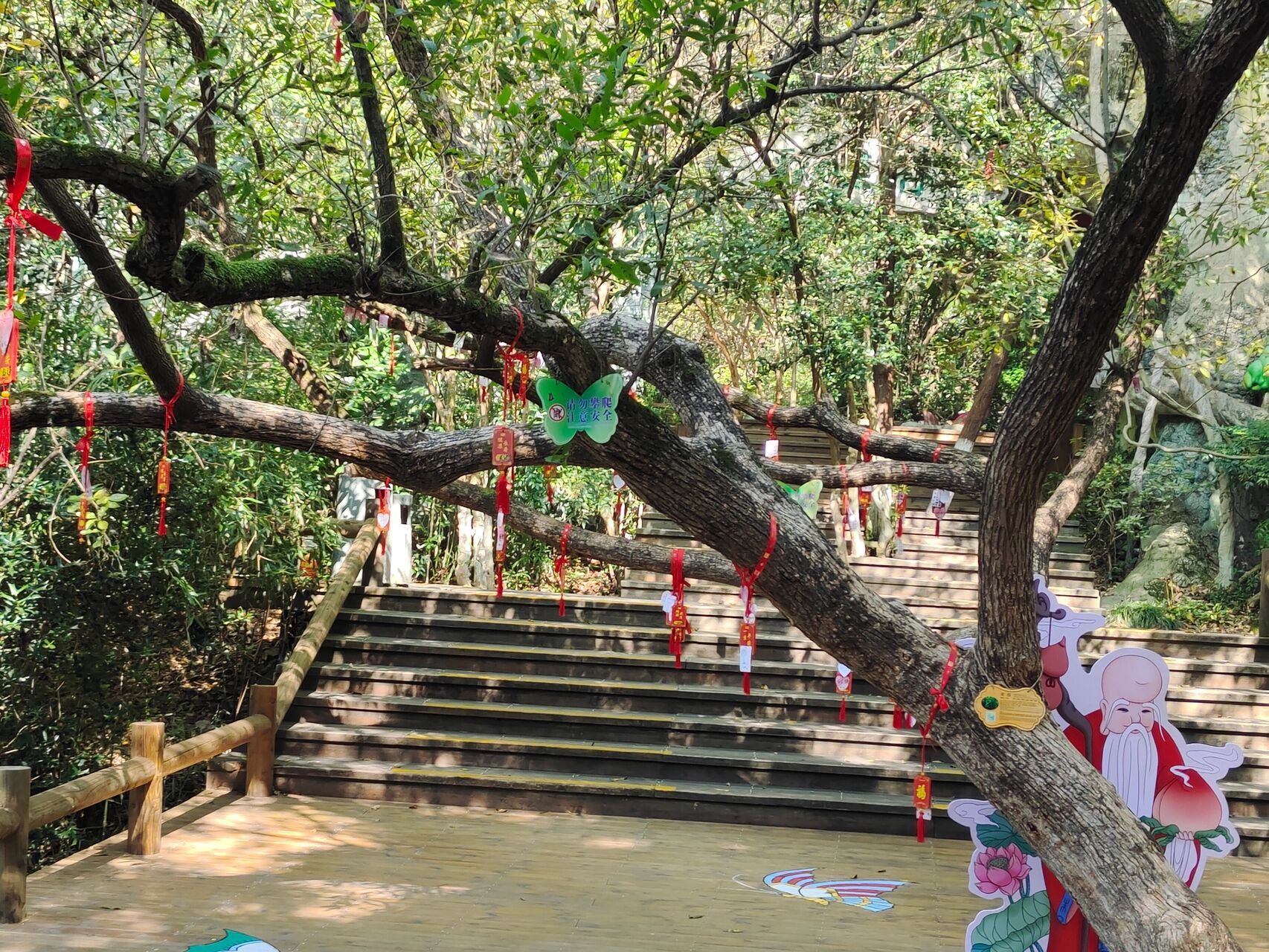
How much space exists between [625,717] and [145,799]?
2725 mm

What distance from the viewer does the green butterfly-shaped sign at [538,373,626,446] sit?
10.8ft

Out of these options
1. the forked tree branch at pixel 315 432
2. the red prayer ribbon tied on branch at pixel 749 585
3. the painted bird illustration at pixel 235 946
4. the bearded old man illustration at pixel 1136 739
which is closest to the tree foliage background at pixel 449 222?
the forked tree branch at pixel 315 432

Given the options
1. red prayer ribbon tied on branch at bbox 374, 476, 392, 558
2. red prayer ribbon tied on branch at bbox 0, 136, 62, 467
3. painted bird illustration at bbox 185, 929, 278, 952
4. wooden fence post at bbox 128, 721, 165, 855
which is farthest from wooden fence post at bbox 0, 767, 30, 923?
red prayer ribbon tied on branch at bbox 374, 476, 392, 558

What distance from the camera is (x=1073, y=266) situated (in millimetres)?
2879

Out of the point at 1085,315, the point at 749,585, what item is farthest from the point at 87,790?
the point at 1085,315

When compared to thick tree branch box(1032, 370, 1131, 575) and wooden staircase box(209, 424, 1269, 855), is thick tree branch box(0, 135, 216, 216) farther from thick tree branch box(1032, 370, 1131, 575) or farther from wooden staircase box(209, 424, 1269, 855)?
wooden staircase box(209, 424, 1269, 855)

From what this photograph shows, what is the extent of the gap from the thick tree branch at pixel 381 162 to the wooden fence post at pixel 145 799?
3.00m

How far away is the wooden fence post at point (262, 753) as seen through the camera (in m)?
6.43

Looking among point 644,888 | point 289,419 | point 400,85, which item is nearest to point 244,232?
point 400,85

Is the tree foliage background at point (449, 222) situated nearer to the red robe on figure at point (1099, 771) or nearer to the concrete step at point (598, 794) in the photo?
the concrete step at point (598, 794)

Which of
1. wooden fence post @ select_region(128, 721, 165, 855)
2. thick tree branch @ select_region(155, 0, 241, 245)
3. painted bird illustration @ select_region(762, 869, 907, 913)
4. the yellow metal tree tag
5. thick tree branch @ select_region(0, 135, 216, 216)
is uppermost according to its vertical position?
thick tree branch @ select_region(155, 0, 241, 245)

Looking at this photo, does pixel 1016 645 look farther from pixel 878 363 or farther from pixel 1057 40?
pixel 878 363

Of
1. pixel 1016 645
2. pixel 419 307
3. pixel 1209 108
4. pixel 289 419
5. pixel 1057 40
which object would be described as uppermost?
pixel 1057 40

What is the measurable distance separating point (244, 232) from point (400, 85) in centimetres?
166
